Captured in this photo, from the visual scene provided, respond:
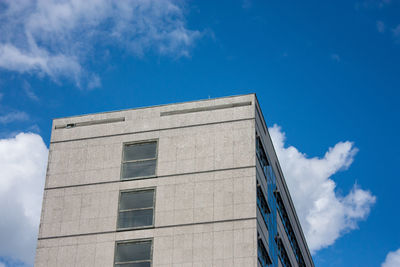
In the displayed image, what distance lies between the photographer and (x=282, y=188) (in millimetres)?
62125

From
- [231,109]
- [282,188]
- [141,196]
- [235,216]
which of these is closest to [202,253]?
[235,216]

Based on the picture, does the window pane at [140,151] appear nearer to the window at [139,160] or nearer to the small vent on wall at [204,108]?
the window at [139,160]

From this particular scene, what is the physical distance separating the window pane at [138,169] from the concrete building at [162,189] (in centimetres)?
8

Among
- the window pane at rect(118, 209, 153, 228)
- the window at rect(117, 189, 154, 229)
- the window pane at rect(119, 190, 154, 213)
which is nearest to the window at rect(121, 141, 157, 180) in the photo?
the window pane at rect(119, 190, 154, 213)

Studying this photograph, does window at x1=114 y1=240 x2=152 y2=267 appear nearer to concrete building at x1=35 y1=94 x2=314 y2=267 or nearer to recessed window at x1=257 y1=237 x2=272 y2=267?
concrete building at x1=35 y1=94 x2=314 y2=267

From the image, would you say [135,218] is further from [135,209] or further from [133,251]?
[133,251]

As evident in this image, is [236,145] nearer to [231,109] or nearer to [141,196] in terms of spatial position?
[231,109]

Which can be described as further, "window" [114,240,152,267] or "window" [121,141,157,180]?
"window" [121,141,157,180]

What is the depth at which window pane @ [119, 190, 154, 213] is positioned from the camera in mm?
50312

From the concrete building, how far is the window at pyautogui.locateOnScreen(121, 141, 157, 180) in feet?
0.25

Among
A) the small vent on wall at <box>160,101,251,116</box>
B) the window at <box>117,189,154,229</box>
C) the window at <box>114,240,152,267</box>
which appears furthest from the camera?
the small vent on wall at <box>160,101,251,116</box>

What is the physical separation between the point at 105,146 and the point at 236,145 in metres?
9.85

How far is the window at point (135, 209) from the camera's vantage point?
1956 inches

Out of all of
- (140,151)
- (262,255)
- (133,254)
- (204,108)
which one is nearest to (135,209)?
(133,254)
